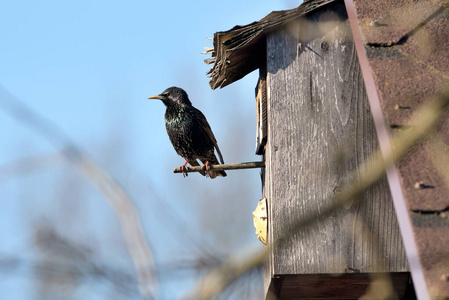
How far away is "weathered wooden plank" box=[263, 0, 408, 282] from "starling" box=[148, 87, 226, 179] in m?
2.10

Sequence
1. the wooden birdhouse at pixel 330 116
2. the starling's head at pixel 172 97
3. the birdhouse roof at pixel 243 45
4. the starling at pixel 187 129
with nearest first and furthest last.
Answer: the wooden birdhouse at pixel 330 116 < the birdhouse roof at pixel 243 45 < the starling at pixel 187 129 < the starling's head at pixel 172 97

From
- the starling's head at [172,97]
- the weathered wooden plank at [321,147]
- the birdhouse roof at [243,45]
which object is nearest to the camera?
the weathered wooden plank at [321,147]

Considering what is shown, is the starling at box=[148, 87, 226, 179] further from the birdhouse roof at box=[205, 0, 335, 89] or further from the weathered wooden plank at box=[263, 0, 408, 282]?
the weathered wooden plank at box=[263, 0, 408, 282]

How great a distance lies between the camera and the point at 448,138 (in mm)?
1976

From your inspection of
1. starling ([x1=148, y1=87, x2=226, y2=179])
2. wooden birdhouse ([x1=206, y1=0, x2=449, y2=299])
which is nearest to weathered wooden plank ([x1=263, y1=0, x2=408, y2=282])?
wooden birdhouse ([x1=206, y1=0, x2=449, y2=299])

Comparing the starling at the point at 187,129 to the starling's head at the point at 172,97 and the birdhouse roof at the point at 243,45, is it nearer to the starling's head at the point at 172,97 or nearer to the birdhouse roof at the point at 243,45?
the starling's head at the point at 172,97

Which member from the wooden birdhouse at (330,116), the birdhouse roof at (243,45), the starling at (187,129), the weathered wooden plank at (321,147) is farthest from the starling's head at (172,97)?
the weathered wooden plank at (321,147)

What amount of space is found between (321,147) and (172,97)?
2.89 metres

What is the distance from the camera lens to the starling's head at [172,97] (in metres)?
6.22

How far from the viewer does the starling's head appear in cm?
622

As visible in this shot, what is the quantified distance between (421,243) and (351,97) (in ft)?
6.70

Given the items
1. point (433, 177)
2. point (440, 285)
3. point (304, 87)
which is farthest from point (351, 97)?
point (440, 285)

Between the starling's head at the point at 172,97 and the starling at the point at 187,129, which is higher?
the starling's head at the point at 172,97

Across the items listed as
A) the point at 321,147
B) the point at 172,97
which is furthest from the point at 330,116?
the point at 172,97
